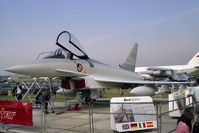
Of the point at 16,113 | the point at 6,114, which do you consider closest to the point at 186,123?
the point at 16,113

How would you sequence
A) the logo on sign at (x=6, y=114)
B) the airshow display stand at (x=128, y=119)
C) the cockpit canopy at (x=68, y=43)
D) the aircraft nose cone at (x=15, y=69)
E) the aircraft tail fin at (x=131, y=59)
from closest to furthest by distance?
the airshow display stand at (x=128, y=119)
the logo on sign at (x=6, y=114)
the aircraft nose cone at (x=15, y=69)
the cockpit canopy at (x=68, y=43)
the aircraft tail fin at (x=131, y=59)

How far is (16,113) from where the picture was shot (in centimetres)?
621

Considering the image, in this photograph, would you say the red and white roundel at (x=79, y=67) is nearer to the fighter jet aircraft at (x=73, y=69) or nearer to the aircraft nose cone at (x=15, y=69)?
the fighter jet aircraft at (x=73, y=69)

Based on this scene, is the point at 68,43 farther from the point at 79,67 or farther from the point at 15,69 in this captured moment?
the point at 15,69

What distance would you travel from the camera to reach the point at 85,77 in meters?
11.0

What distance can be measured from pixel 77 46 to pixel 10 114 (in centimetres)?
536

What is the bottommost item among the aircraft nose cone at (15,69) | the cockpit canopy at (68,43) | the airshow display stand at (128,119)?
the airshow display stand at (128,119)

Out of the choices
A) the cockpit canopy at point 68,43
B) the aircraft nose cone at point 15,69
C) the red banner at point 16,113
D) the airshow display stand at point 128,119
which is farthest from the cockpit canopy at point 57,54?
the airshow display stand at point 128,119

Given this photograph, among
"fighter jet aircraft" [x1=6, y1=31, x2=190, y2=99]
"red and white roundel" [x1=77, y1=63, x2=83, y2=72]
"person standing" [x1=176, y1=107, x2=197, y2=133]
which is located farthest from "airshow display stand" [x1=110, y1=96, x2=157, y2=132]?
"red and white roundel" [x1=77, y1=63, x2=83, y2=72]

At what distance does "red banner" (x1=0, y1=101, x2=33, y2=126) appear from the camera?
6012mm

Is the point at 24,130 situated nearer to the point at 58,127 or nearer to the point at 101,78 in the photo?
the point at 58,127

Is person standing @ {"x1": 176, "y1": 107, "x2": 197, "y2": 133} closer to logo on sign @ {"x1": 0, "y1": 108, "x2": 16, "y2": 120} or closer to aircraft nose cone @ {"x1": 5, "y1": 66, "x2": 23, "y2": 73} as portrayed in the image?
logo on sign @ {"x1": 0, "y1": 108, "x2": 16, "y2": 120}

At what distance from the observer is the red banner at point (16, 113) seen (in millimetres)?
6012

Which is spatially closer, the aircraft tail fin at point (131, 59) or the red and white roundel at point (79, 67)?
the red and white roundel at point (79, 67)
